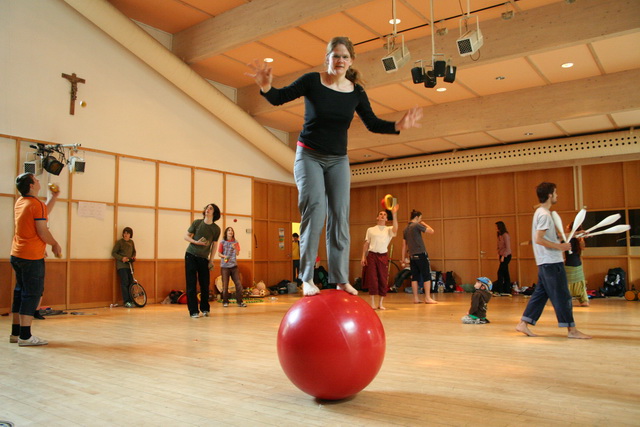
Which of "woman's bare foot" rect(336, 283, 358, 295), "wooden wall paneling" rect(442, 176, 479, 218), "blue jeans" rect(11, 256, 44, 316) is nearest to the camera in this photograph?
"woman's bare foot" rect(336, 283, 358, 295)

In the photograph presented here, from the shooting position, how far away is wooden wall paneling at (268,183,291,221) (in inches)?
537

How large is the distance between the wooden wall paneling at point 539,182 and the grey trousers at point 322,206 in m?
11.0

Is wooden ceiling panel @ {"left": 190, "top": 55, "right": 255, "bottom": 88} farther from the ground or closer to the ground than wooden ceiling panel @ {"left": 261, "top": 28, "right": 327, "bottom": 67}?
farther from the ground

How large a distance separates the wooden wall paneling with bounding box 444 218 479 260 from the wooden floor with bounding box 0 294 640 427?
26.4 feet

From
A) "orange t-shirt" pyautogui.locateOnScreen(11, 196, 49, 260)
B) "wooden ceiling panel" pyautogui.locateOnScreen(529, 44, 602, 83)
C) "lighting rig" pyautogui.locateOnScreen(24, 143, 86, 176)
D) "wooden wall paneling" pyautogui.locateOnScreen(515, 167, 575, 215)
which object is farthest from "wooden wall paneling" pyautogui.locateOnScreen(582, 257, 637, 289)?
"orange t-shirt" pyautogui.locateOnScreen(11, 196, 49, 260)

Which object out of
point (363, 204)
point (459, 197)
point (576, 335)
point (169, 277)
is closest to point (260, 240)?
point (169, 277)

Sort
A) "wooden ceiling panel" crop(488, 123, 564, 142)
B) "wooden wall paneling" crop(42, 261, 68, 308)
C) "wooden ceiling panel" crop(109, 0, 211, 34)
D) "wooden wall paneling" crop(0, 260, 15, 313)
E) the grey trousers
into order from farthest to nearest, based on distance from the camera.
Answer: "wooden ceiling panel" crop(488, 123, 564, 142) → "wooden ceiling panel" crop(109, 0, 211, 34) → "wooden wall paneling" crop(42, 261, 68, 308) → "wooden wall paneling" crop(0, 260, 15, 313) → the grey trousers

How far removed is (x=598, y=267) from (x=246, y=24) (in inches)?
382

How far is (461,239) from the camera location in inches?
546

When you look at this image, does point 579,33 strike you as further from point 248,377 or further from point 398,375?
point 248,377

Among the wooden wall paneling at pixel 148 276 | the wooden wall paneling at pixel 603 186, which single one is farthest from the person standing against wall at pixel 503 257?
the wooden wall paneling at pixel 148 276

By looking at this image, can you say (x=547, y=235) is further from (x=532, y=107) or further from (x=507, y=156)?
(x=507, y=156)

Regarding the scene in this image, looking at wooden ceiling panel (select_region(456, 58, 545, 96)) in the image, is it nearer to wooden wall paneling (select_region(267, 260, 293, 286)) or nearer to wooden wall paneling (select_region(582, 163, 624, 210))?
wooden wall paneling (select_region(582, 163, 624, 210))

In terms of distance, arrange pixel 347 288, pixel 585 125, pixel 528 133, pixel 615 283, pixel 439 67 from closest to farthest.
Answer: pixel 347 288 < pixel 439 67 < pixel 585 125 < pixel 615 283 < pixel 528 133
